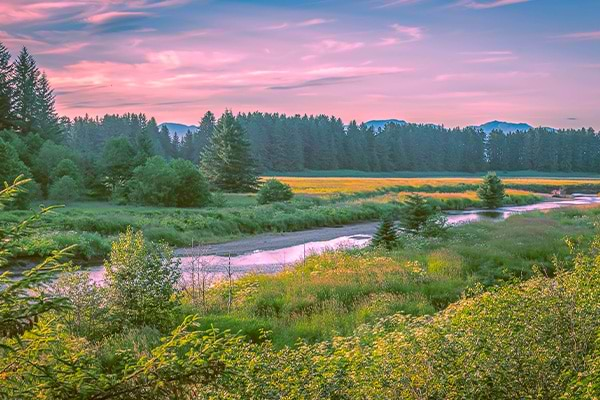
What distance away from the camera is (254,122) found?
404 ft

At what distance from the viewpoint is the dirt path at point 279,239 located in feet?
103

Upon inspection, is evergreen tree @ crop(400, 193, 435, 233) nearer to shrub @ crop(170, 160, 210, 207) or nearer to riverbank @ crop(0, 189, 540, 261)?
riverbank @ crop(0, 189, 540, 261)

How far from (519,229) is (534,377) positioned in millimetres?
23988

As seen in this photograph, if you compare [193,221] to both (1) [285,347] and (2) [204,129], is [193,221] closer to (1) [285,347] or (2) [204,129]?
(1) [285,347]

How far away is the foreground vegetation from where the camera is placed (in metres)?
4.89

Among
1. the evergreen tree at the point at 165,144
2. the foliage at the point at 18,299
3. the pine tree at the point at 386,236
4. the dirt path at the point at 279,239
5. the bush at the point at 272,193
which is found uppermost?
the evergreen tree at the point at 165,144

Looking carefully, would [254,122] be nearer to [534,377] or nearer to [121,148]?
[121,148]

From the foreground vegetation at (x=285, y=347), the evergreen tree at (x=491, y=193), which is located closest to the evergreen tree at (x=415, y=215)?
the foreground vegetation at (x=285, y=347)

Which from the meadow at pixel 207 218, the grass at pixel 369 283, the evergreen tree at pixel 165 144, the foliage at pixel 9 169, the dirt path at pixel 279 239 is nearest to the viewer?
the grass at pixel 369 283

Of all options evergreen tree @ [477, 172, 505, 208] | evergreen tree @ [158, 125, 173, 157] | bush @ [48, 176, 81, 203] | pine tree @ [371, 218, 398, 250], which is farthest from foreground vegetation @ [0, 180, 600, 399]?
evergreen tree @ [158, 125, 173, 157]

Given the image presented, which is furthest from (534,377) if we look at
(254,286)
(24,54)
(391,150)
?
(391,150)

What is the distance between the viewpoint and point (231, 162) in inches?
2525

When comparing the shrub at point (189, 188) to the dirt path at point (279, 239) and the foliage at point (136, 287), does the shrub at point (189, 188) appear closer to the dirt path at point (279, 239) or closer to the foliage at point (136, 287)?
→ the dirt path at point (279, 239)

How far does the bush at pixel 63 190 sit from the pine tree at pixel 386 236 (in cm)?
2909
